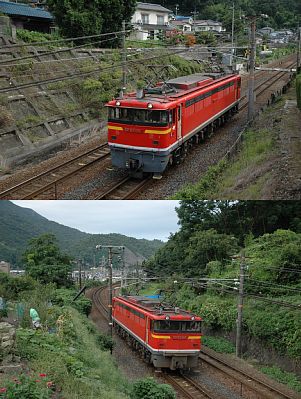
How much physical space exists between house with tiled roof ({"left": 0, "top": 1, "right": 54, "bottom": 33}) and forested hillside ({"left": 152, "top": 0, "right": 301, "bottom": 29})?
2523 centimetres

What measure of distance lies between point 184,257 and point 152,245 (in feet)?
207

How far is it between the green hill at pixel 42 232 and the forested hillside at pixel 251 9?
30.2 m

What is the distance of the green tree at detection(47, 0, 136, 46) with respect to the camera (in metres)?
28.4

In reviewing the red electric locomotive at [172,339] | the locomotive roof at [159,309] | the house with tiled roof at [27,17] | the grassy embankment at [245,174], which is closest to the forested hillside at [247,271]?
the locomotive roof at [159,309]

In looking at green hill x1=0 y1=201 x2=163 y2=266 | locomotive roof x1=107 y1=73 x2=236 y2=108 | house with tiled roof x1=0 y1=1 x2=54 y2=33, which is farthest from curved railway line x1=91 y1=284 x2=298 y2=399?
green hill x1=0 y1=201 x2=163 y2=266

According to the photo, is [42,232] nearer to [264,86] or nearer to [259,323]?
[264,86]

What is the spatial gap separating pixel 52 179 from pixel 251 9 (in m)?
49.4

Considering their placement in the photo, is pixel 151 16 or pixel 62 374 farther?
pixel 151 16

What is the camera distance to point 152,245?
94.5m

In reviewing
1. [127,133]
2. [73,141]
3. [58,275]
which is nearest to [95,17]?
[73,141]

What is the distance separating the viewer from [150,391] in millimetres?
10086

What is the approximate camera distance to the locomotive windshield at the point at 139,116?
14312 millimetres

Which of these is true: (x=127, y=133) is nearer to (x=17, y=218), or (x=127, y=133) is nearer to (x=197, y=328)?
(x=197, y=328)

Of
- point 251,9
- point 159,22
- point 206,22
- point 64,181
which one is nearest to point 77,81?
point 64,181
